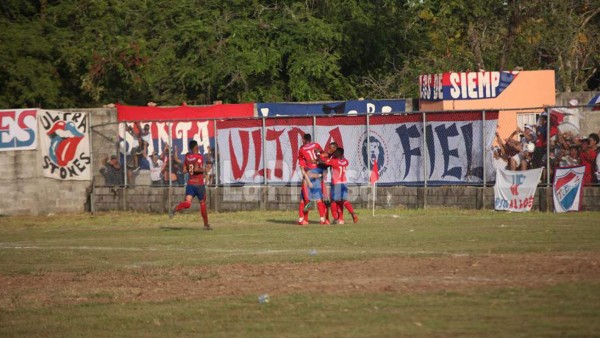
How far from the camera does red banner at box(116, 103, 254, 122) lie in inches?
1303

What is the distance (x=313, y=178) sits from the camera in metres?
24.5

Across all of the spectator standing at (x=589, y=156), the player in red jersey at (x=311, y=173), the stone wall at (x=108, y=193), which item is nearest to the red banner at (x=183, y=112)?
the stone wall at (x=108, y=193)

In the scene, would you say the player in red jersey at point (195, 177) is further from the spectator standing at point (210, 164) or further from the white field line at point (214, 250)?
the spectator standing at point (210, 164)

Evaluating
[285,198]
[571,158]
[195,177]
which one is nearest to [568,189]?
[571,158]

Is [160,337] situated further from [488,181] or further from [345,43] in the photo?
[345,43]

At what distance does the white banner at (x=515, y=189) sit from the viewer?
26531 millimetres

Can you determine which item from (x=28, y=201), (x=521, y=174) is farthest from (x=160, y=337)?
(x=28, y=201)

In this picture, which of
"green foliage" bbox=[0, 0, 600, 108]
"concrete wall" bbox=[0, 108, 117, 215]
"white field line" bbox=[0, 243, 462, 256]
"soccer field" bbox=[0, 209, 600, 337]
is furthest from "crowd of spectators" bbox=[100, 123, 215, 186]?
"white field line" bbox=[0, 243, 462, 256]

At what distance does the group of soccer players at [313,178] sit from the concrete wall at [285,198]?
4.26 meters

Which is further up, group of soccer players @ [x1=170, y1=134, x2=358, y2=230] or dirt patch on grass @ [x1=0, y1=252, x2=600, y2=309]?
group of soccer players @ [x1=170, y1=134, x2=358, y2=230]

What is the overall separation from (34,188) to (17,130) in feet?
6.09

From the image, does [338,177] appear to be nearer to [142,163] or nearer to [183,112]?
[142,163]

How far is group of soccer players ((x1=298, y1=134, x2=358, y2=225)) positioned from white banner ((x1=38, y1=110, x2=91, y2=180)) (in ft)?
35.3

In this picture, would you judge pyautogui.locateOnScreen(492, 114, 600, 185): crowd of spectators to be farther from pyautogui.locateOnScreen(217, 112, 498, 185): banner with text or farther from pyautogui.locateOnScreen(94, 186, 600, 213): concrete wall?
pyautogui.locateOnScreen(94, 186, 600, 213): concrete wall
